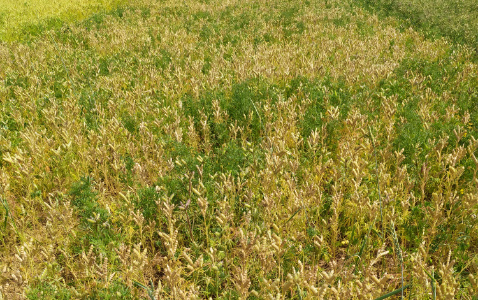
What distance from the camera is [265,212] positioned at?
2.72 metres

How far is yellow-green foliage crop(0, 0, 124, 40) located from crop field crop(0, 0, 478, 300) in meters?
1.10

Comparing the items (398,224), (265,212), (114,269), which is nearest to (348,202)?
(398,224)

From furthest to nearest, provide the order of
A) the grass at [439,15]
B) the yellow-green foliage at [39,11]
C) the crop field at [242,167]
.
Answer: the yellow-green foliage at [39,11] < the grass at [439,15] < the crop field at [242,167]

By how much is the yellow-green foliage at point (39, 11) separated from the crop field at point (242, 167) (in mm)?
1102

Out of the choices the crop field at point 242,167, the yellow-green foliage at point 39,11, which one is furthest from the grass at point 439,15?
the yellow-green foliage at point 39,11

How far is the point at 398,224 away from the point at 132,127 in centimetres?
370

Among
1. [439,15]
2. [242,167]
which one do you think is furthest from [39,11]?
[439,15]

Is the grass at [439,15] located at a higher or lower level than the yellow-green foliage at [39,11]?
lower

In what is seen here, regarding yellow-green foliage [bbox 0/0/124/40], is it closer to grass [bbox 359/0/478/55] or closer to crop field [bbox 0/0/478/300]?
crop field [bbox 0/0/478/300]

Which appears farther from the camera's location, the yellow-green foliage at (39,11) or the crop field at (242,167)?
the yellow-green foliage at (39,11)

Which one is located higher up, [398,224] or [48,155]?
[48,155]

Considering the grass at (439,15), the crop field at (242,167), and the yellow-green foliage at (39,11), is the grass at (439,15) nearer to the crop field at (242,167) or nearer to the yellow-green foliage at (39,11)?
the crop field at (242,167)

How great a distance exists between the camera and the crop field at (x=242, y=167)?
2273mm

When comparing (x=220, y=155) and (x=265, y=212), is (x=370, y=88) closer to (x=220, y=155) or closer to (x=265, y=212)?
(x=220, y=155)
